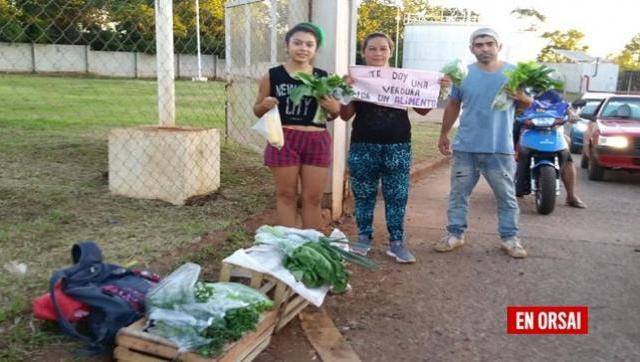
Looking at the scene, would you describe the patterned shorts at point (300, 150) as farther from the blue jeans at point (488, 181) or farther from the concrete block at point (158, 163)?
the concrete block at point (158, 163)

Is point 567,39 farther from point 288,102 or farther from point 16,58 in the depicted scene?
point 288,102

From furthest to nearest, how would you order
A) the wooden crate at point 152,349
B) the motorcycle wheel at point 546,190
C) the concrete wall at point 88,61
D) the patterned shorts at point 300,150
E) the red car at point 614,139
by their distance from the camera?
1. the concrete wall at point 88,61
2. the red car at point 614,139
3. the motorcycle wheel at point 546,190
4. the patterned shorts at point 300,150
5. the wooden crate at point 152,349

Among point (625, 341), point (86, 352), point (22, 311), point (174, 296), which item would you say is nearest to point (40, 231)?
point (22, 311)

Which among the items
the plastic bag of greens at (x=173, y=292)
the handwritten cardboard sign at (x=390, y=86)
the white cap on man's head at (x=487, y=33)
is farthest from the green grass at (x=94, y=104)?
the plastic bag of greens at (x=173, y=292)

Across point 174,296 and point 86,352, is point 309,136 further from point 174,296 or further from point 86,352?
point 86,352

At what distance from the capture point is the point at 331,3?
18.1 ft

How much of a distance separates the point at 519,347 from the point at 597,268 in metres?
1.85

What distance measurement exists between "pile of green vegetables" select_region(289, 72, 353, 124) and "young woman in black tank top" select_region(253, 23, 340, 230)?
0.05 meters

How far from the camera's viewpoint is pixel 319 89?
4.08m

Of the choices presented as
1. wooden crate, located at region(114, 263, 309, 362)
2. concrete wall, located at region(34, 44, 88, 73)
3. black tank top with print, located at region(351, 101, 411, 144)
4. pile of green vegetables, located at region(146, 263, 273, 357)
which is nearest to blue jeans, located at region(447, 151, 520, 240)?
black tank top with print, located at region(351, 101, 411, 144)

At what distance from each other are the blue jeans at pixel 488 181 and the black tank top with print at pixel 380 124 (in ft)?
2.50

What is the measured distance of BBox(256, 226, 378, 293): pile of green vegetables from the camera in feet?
11.6

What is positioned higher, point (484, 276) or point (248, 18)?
point (248, 18)

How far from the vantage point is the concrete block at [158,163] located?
5.89 meters
